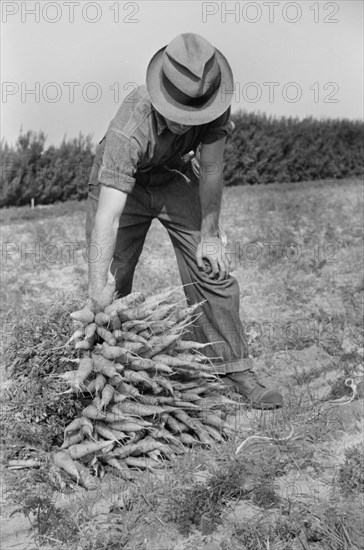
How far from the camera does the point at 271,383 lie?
443 centimetres

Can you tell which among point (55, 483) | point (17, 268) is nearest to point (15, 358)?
point (55, 483)

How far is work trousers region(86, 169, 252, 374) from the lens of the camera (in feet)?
13.1

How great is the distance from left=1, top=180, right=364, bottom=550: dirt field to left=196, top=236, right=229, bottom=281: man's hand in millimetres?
→ 720

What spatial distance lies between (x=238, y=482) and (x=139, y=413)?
1.67ft

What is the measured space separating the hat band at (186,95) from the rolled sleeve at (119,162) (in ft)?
0.93

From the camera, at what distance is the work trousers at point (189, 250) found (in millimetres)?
4004

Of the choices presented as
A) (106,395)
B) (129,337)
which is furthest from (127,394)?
(129,337)

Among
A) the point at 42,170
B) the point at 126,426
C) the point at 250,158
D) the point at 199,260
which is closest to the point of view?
the point at 126,426

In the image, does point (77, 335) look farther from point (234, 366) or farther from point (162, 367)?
point (234, 366)

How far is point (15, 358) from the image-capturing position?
344cm

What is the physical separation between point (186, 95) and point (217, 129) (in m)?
0.48

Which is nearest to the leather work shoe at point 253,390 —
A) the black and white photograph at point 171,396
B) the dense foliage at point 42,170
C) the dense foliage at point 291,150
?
the black and white photograph at point 171,396

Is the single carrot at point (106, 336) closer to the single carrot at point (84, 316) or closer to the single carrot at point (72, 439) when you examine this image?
the single carrot at point (84, 316)

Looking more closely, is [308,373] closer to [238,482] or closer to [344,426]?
[344,426]
